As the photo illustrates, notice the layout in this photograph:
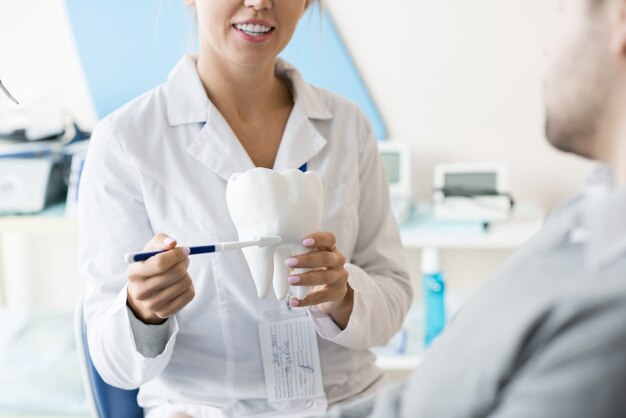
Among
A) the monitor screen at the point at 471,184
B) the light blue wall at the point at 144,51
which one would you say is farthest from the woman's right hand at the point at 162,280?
the light blue wall at the point at 144,51

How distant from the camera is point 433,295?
2.04m

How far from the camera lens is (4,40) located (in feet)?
7.97

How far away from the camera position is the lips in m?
1.06

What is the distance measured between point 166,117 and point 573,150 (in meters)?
0.72

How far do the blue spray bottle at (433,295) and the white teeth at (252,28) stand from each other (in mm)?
945

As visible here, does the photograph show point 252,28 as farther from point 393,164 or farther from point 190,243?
point 393,164

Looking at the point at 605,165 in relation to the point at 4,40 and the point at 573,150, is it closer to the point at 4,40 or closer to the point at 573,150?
the point at 573,150

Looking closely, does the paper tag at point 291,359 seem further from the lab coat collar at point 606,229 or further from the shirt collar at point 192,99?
the lab coat collar at point 606,229

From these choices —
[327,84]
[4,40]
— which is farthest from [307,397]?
[4,40]

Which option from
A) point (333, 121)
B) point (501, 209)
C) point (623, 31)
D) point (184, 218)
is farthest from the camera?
point (501, 209)

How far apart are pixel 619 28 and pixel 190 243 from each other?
0.74 m

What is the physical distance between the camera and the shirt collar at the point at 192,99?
130cm

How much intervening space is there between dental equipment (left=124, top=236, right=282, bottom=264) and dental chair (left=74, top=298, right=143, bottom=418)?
0.31 metres

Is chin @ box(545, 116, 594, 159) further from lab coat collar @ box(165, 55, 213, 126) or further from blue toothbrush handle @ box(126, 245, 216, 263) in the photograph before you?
lab coat collar @ box(165, 55, 213, 126)
